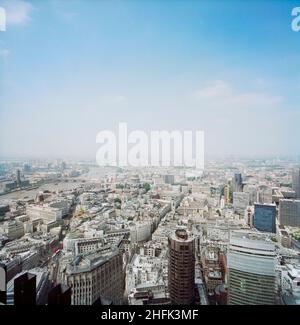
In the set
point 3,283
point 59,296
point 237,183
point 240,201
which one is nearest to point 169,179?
point 237,183

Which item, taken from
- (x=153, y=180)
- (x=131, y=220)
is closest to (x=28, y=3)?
(x=153, y=180)

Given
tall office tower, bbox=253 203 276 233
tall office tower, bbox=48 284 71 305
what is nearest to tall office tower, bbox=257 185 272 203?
tall office tower, bbox=253 203 276 233

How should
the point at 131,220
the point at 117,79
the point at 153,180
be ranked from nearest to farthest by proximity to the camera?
the point at 117,79
the point at 153,180
the point at 131,220

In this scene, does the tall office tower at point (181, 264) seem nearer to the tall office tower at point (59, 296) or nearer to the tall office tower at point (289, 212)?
the tall office tower at point (59, 296)

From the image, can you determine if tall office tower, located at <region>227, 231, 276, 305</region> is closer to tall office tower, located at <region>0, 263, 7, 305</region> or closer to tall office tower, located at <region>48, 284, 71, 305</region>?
tall office tower, located at <region>48, 284, 71, 305</region>

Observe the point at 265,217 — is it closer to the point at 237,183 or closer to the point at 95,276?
the point at 237,183

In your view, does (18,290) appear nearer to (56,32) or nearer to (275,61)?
(56,32)
